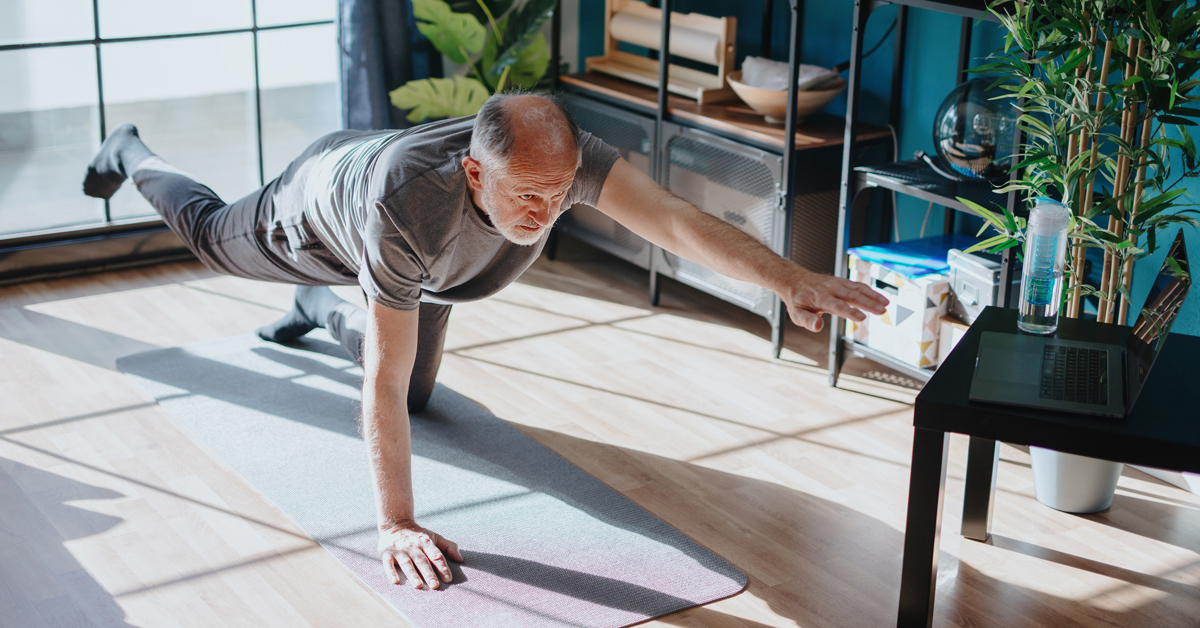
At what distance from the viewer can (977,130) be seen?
2.91 metres

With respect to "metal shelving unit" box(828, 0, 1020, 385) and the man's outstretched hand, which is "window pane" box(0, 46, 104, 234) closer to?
"metal shelving unit" box(828, 0, 1020, 385)

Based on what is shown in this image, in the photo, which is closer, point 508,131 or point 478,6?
point 508,131

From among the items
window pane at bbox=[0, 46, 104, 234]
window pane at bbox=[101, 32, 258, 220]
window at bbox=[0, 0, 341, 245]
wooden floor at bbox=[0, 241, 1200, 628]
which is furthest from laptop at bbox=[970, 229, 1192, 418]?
window pane at bbox=[101, 32, 258, 220]

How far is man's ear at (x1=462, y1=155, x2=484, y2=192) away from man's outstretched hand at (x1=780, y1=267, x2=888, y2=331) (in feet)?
1.98

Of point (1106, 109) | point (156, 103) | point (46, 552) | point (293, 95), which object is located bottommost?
point (46, 552)

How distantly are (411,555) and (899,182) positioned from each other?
5.43 ft

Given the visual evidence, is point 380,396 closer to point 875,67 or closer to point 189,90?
point 875,67

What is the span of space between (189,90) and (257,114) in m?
4.57

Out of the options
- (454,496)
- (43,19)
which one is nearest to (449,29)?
(454,496)

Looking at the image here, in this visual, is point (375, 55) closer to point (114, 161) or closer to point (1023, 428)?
point (114, 161)

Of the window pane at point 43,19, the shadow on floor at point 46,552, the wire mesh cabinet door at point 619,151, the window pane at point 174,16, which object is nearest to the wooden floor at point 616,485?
the shadow on floor at point 46,552

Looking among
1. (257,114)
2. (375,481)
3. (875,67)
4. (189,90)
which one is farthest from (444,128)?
(189,90)

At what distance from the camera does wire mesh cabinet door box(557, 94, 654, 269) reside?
3971 mm

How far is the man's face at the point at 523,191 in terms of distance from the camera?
2055 millimetres
